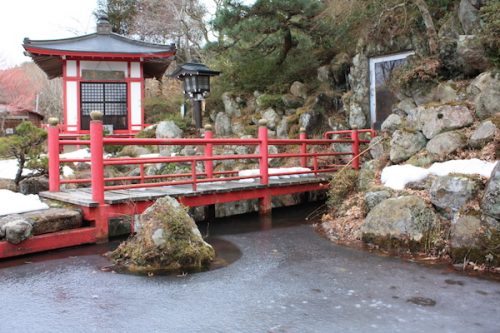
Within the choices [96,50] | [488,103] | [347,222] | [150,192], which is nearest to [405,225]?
[347,222]

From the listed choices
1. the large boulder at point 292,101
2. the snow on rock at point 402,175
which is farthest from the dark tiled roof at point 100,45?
the snow on rock at point 402,175

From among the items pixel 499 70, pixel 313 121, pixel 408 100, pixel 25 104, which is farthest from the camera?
pixel 25 104

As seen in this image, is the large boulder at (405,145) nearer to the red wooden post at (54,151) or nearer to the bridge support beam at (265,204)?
the bridge support beam at (265,204)

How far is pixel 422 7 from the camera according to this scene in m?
9.69

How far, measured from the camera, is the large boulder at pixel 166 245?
188 inches

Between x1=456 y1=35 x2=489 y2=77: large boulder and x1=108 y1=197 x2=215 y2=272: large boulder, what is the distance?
20.8 feet

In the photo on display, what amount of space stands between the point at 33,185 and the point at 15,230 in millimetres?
3363

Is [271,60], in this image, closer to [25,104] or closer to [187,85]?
[187,85]

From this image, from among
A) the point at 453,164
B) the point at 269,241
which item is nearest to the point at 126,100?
the point at 269,241

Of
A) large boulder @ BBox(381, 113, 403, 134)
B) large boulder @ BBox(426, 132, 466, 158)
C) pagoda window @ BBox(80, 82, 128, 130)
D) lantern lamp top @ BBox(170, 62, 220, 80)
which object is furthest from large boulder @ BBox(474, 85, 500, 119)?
pagoda window @ BBox(80, 82, 128, 130)

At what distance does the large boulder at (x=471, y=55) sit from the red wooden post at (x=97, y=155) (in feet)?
21.9

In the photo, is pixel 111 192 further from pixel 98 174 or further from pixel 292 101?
pixel 292 101

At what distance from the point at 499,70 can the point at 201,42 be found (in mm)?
22139

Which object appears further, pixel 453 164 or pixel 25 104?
pixel 25 104
